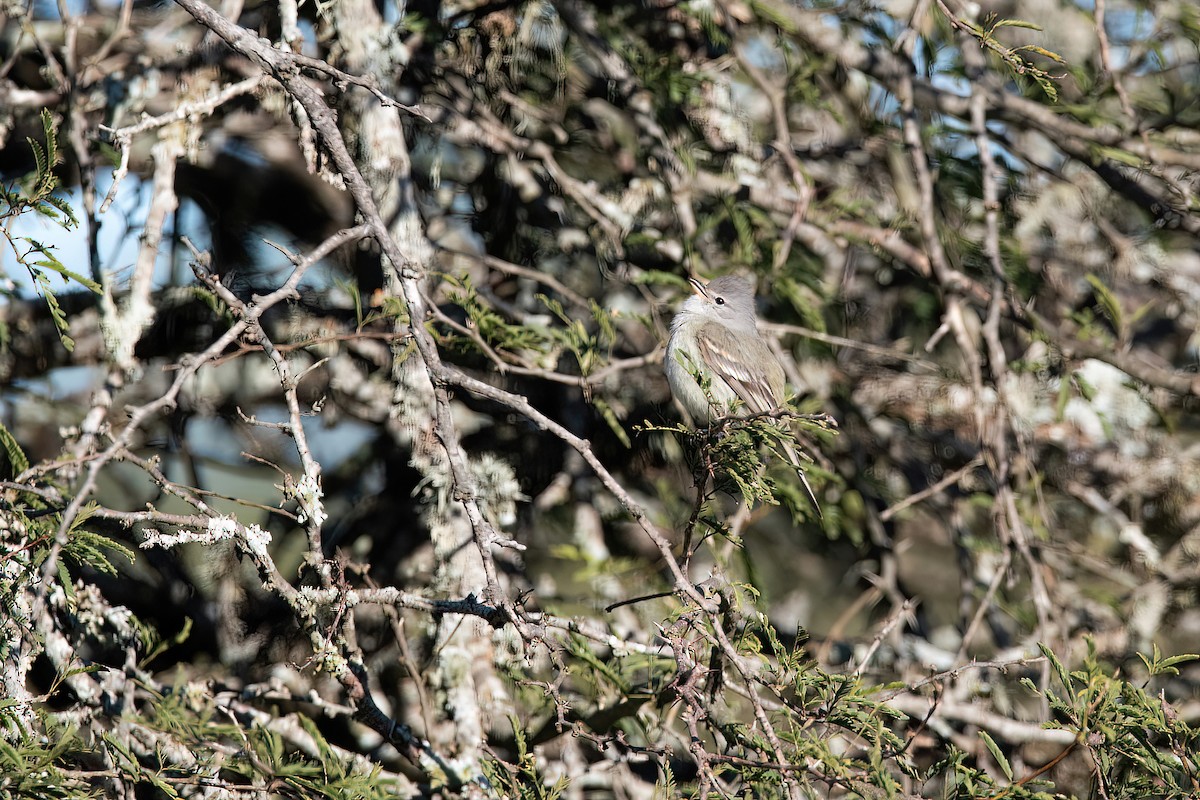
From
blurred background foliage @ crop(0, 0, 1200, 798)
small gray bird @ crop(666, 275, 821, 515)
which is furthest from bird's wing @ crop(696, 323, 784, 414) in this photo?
blurred background foliage @ crop(0, 0, 1200, 798)

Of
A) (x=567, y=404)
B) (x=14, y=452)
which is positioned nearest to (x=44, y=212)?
(x=14, y=452)

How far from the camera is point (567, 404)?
14.1 feet

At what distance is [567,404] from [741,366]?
0.83m

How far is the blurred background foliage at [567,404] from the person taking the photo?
2600mm

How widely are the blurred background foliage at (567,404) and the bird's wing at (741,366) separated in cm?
19

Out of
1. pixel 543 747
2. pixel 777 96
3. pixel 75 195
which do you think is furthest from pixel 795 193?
pixel 75 195

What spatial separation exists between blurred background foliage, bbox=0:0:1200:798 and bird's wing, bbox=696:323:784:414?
0.63 ft

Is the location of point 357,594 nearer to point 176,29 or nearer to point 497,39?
point 497,39

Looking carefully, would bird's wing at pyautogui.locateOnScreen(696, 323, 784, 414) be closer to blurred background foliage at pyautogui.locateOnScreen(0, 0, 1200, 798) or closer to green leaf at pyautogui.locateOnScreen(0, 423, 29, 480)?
blurred background foliage at pyautogui.locateOnScreen(0, 0, 1200, 798)

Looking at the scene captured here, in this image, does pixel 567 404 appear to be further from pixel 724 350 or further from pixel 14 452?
pixel 14 452

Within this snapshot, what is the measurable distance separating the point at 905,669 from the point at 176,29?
14.3ft

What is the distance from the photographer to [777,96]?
4082 mm

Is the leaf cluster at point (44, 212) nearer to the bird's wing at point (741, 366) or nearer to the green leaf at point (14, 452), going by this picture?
the green leaf at point (14, 452)

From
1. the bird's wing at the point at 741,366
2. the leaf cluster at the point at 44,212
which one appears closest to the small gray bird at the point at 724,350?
the bird's wing at the point at 741,366
